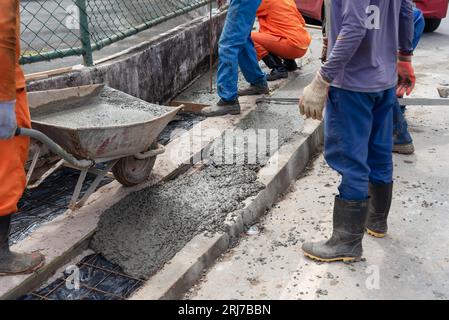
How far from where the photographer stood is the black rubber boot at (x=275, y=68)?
6.73m

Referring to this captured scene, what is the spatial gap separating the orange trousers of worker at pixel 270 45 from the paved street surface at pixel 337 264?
2.17 meters

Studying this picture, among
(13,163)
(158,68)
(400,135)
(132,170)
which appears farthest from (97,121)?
(400,135)

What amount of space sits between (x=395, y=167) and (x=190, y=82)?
308 cm

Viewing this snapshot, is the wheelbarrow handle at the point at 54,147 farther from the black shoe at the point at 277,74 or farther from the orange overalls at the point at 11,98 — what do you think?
the black shoe at the point at 277,74

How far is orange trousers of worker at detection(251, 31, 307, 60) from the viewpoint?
6.47m

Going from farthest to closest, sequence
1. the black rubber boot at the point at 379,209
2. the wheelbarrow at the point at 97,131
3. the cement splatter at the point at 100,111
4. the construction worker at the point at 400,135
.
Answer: the construction worker at the point at 400,135
the cement splatter at the point at 100,111
the black rubber boot at the point at 379,209
the wheelbarrow at the point at 97,131

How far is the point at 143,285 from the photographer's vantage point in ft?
9.88

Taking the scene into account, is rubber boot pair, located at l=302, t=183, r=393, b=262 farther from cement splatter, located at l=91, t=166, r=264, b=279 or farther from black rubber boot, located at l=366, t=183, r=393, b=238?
cement splatter, located at l=91, t=166, r=264, b=279

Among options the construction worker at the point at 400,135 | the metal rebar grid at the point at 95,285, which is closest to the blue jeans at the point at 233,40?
the construction worker at the point at 400,135

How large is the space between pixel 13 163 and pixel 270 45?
4.24m

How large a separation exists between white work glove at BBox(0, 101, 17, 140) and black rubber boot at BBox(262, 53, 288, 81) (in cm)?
440
